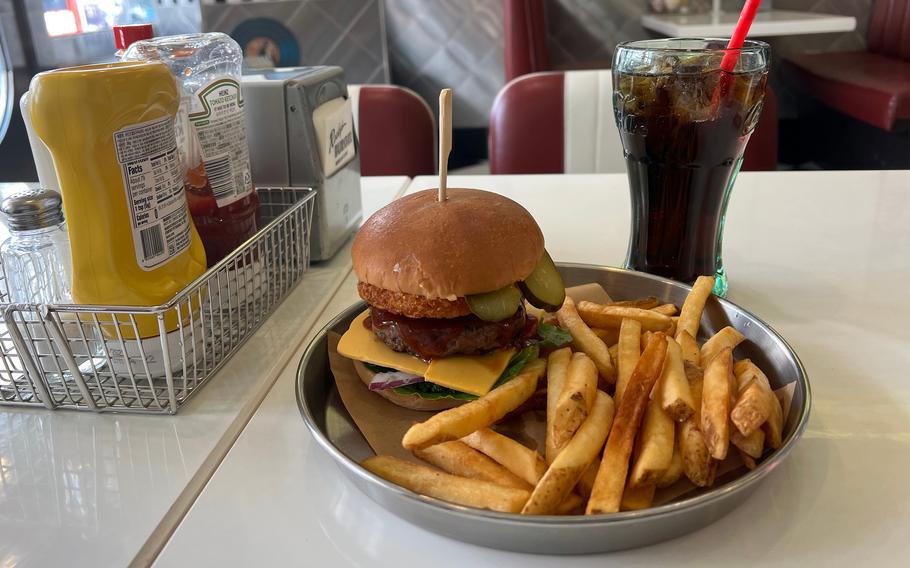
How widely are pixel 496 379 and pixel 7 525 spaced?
0.55 metres

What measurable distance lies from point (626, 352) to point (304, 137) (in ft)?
2.45

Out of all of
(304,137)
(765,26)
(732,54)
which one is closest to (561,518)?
(732,54)

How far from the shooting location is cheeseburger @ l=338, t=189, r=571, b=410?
34.8 inches

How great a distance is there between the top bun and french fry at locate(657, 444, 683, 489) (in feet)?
0.96

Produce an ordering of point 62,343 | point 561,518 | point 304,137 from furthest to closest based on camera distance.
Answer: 1. point 304,137
2. point 62,343
3. point 561,518

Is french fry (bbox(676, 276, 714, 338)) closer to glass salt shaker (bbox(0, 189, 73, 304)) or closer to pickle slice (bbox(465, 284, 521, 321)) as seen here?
pickle slice (bbox(465, 284, 521, 321))

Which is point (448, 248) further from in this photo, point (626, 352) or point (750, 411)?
point (750, 411)

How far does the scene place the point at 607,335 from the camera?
102 centimetres

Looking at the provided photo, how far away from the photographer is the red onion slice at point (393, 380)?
92cm

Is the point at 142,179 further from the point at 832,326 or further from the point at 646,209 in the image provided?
the point at 832,326

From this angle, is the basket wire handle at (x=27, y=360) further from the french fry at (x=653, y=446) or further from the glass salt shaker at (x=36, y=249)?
the french fry at (x=653, y=446)

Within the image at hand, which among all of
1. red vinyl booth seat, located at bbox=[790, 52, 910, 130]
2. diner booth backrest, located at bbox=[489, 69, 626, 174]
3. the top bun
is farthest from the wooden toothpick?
red vinyl booth seat, located at bbox=[790, 52, 910, 130]

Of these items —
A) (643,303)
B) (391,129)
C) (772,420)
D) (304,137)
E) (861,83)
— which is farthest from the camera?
(861,83)

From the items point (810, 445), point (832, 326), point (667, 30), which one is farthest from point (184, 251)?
point (667, 30)
